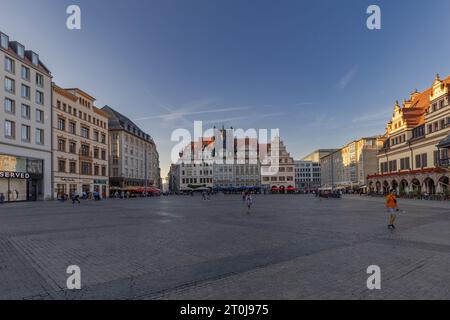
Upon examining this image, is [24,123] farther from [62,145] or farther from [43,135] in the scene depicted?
[62,145]

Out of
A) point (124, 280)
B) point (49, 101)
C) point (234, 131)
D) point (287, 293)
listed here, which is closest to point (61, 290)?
point (124, 280)

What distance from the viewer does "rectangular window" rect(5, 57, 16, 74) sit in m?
42.4

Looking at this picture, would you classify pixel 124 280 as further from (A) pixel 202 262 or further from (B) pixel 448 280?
(B) pixel 448 280

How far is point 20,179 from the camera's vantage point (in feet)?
148

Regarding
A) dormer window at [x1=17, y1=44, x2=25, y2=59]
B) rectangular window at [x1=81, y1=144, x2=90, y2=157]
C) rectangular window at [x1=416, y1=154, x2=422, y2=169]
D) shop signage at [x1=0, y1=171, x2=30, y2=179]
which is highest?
dormer window at [x1=17, y1=44, x2=25, y2=59]

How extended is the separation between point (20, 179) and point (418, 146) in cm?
6346

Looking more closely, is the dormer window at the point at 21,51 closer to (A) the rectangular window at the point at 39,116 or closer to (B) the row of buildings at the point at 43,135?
(B) the row of buildings at the point at 43,135

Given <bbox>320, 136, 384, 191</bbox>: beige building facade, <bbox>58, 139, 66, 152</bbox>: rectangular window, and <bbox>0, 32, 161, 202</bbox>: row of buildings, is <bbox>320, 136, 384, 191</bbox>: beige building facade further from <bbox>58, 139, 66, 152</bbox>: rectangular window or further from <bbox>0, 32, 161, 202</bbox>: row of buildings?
<bbox>58, 139, 66, 152</bbox>: rectangular window

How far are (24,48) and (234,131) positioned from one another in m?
73.4

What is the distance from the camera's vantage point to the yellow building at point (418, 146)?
44.5 metres

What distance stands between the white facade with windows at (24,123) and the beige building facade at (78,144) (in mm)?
2609

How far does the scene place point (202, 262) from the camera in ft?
27.1

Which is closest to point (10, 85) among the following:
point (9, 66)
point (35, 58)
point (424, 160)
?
point (9, 66)

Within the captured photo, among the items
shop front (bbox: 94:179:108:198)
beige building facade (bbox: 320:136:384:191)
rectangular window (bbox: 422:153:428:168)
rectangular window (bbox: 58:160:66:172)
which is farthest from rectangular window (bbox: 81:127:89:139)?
rectangular window (bbox: 422:153:428:168)
